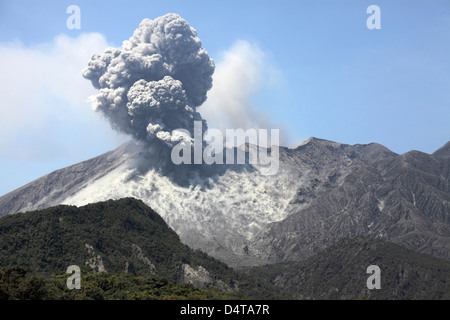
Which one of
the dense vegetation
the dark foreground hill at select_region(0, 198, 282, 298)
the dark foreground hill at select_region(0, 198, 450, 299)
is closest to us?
the dense vegetation

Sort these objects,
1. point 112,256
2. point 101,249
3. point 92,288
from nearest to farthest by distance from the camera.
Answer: point 92,288 → point 112,256 → point 101,249

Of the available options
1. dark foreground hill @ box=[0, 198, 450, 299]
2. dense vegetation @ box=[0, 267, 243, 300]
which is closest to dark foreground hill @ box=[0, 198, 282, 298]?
dark foreground hill @ box=[0, 198, 450, 299]

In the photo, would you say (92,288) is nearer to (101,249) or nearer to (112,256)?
(112,256)

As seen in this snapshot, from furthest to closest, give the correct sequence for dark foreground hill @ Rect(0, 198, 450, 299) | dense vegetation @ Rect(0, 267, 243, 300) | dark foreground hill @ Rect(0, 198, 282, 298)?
dark foreground hill @ Rect(0, 198, 282, 298) → dark foreground hill @ Rect(0, 198, 450, 299) → dense vegetation @ Rect(0, 267, 243, 300)

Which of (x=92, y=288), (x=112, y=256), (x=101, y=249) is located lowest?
(x=92, y=288)

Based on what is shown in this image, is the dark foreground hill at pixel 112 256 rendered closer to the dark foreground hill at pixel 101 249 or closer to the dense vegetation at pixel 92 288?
the dark foreground hill at pixel 101 249

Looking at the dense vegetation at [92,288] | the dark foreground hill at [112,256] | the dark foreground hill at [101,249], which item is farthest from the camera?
the dark foreground hill at [101,249]

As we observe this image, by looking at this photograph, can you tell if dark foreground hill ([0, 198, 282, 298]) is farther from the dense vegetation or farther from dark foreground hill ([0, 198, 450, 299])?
the dense vegetation

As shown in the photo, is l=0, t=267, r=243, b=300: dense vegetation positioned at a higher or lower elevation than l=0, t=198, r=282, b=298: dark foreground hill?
lower

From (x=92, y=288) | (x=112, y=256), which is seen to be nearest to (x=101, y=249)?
(x=112, y=256)

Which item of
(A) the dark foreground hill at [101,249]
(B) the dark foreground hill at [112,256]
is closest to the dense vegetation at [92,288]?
(B) the dark foreground hill at [112,256]

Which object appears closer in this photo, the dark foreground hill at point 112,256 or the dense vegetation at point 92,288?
the dense vegetation at point 92,288

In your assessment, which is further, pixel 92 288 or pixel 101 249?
pixel 101 249
